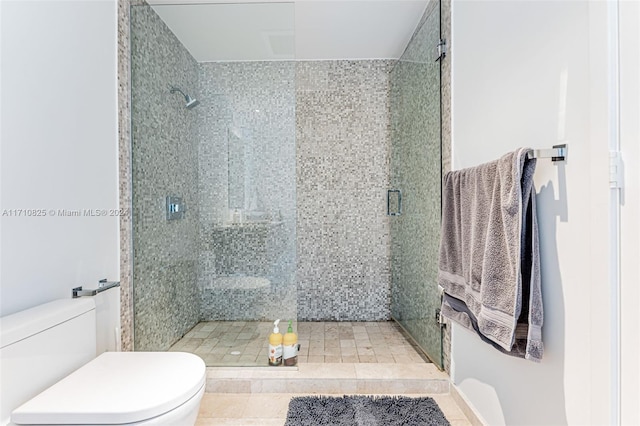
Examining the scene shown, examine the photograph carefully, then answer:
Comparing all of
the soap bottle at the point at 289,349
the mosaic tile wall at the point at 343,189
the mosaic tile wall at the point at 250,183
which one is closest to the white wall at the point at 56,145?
the mosaic tile wall at the point at 250,183

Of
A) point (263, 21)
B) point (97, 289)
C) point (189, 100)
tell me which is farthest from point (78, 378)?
point (263, 21)

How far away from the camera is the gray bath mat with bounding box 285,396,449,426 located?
1.77m

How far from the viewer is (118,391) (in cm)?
122

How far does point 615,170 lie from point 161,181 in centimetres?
229

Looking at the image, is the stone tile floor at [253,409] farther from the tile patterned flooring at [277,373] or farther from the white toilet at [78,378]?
the white toilet at [78,378]

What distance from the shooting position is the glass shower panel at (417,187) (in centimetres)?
228

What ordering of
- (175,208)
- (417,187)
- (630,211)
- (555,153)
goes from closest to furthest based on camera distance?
(630,211)
(555,153)
(175,208)
(417,187)

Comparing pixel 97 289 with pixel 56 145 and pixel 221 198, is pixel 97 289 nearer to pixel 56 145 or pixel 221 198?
pixel 56 145

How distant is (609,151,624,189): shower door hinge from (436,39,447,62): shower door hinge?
4.64 feet

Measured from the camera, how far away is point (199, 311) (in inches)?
98.4

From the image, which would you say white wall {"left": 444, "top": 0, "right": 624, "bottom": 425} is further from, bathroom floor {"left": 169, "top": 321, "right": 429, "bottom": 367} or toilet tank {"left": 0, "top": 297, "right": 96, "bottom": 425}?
toilet tank {"left": 0, "top": 297, "right": 96, "bottom": 425}

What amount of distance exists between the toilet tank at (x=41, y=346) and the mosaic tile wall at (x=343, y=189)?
1.92 m

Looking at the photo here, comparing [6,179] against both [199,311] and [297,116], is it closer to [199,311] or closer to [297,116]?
[199,311]

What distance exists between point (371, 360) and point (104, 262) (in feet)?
5.51
